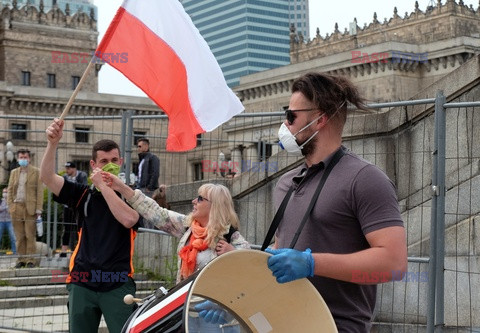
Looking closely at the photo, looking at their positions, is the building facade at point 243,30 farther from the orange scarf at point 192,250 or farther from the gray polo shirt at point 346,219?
the gray polo shirt at point 346,219

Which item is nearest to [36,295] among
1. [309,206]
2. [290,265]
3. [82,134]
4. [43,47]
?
[82,134]

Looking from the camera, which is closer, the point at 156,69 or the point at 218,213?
the point at 218,213

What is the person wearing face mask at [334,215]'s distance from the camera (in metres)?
3.10

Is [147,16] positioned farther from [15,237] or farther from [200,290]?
[15,237]

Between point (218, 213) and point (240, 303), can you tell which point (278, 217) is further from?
point (218, 213)

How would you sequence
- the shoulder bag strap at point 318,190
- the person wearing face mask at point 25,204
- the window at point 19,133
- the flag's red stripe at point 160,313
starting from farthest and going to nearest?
the person wearing face mask at point 25,204 < the window at point 19,133 < the shoulder bag strap at point 318,190 < the flag's red stripe at point 160,313

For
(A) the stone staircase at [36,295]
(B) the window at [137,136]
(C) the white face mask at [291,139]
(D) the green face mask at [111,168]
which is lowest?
(A) the stone staircase at [36,295]

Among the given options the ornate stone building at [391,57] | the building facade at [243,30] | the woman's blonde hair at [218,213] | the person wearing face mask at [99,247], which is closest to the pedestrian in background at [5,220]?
the person wearing face mask at [99,247]

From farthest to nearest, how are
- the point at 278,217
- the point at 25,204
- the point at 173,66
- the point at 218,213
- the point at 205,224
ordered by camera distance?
the point at 25,204
the point at 173,66
the point at 205,224
the point at 218,213
the point at 278,217

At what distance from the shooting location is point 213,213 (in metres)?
5.74

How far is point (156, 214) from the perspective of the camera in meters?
5.84

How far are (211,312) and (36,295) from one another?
26.7 feet

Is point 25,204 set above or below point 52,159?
below

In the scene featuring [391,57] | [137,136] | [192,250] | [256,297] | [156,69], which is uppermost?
[391,57]
